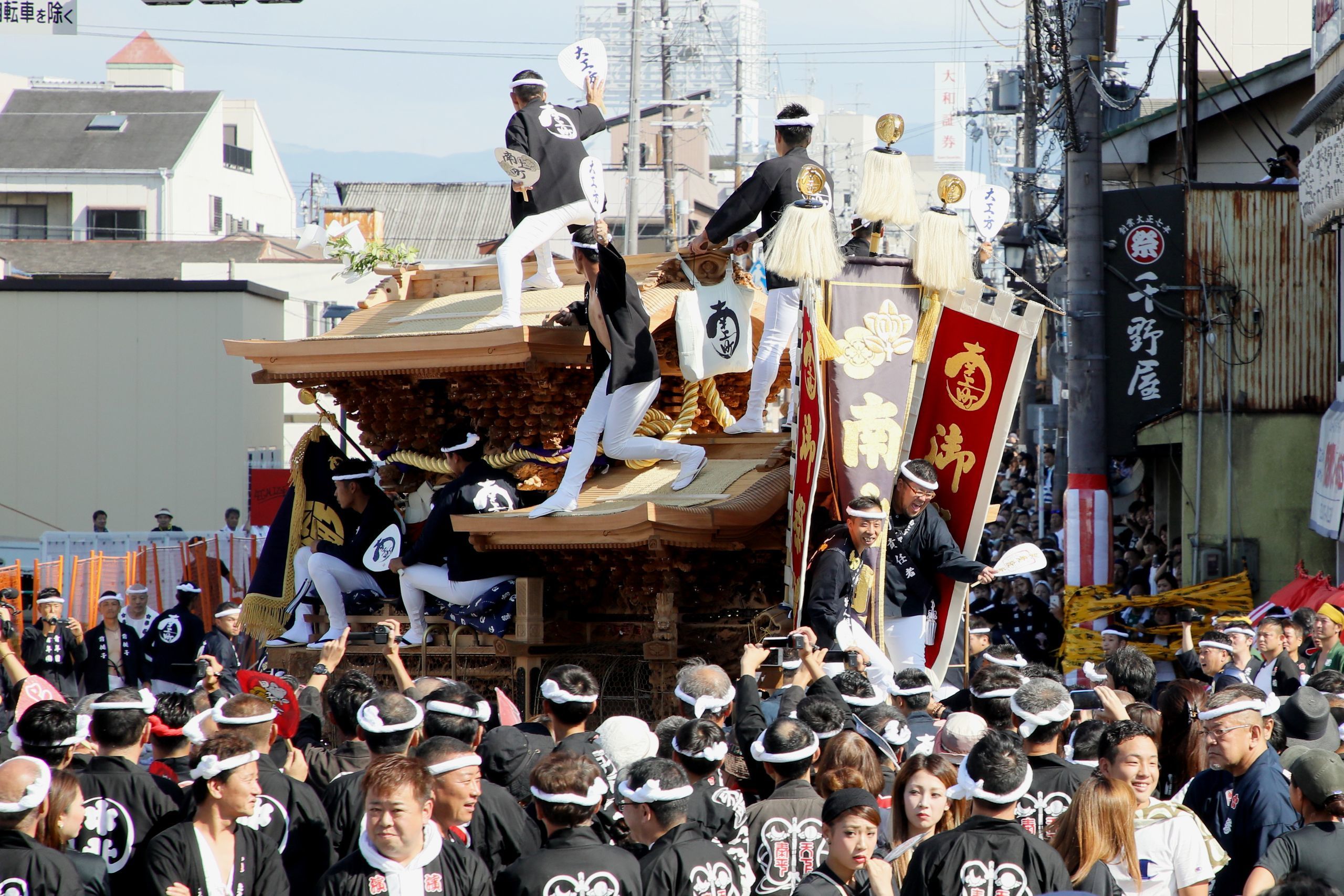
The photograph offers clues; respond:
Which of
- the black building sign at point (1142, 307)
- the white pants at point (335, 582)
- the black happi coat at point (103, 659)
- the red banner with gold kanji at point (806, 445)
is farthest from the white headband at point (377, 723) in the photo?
the black building sign at point (1142, 307)

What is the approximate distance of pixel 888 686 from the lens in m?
6.89

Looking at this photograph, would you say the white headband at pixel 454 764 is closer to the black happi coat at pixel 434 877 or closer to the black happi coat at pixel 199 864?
the black happi coat at pixel 434 877

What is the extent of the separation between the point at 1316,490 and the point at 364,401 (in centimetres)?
804

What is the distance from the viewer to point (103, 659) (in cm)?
1120

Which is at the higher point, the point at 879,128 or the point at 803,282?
the point at 879,128

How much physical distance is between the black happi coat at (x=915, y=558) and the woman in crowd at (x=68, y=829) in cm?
479

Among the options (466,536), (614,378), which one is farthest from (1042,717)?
(466,536)

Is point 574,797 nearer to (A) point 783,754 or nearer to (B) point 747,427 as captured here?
(A) point 783,754

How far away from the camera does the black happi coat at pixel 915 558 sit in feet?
27.3

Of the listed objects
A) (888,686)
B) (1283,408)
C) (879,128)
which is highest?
(879,128)

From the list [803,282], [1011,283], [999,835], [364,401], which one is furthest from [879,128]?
[1011,283]

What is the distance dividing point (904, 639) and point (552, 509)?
7.33 ft

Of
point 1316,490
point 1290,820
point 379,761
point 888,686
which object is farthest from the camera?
point 1316,490

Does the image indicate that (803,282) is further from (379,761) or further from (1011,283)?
(1011,283)
